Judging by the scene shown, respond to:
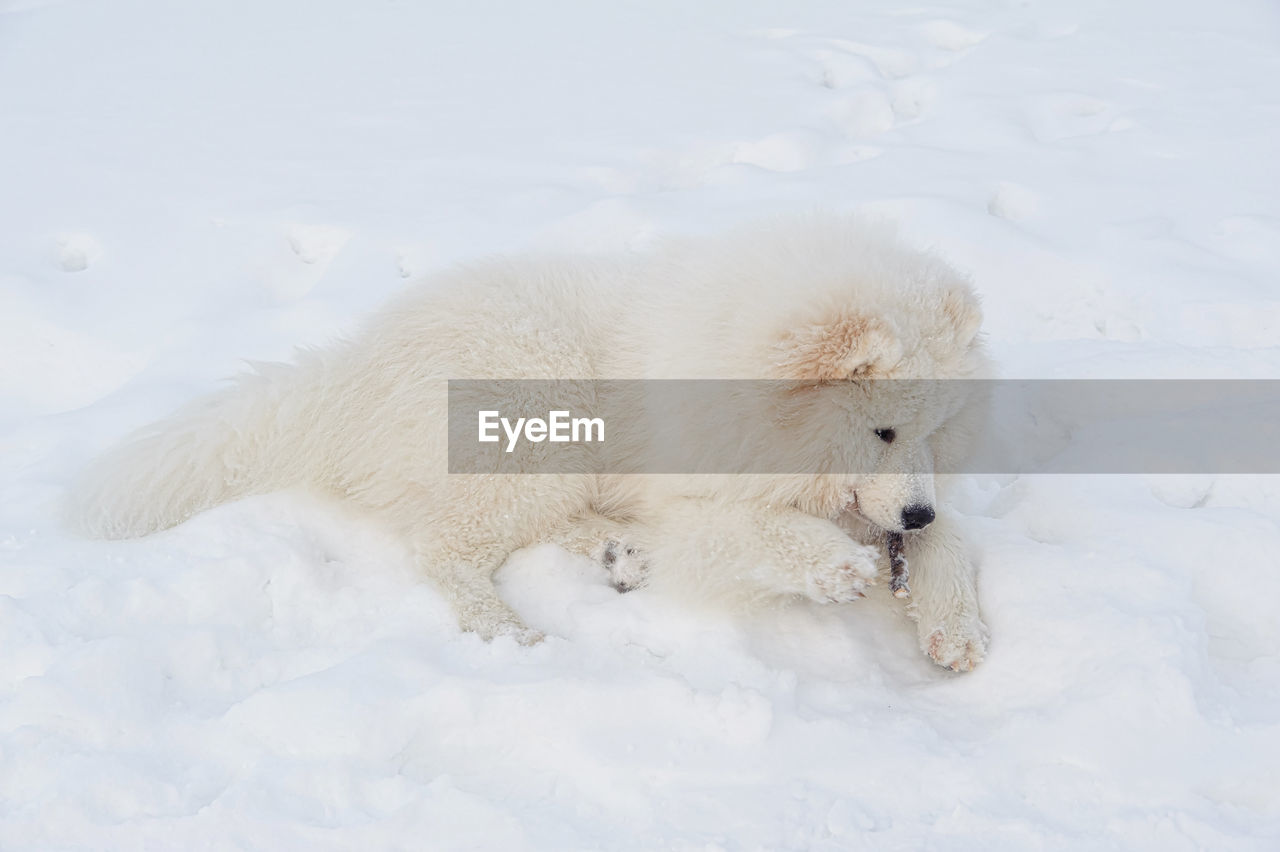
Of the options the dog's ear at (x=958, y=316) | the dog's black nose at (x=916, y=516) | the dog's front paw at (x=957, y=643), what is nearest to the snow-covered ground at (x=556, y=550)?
the dog's front paw at (x=957, y=643)

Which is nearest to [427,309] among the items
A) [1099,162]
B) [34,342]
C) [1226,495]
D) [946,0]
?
[34,342]

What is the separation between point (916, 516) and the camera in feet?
9.28

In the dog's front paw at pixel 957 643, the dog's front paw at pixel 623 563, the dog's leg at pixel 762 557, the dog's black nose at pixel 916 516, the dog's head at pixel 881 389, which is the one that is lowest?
the dog's front paw at pixel 623 563

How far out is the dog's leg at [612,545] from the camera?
3.20m

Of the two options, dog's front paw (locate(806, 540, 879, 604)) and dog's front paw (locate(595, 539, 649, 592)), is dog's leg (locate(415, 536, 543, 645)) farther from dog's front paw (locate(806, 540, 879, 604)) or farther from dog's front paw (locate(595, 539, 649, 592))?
dog's front paw (locate(806, 540, 879, 604))

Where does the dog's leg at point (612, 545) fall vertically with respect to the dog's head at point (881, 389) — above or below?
below

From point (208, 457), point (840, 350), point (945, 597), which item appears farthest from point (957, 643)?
point (208, 457)

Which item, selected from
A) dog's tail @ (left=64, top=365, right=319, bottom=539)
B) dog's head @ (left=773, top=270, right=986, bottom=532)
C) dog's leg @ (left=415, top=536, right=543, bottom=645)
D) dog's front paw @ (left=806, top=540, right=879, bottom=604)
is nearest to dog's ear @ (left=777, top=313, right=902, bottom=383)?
dog's head @ (left=773, top=270, right=986, bottom=532)

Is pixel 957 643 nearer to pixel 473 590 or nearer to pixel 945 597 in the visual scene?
pixel 945 597

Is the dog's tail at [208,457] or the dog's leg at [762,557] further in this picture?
the dog's tail at [208,457]

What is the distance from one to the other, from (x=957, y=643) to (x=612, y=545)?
1.19m

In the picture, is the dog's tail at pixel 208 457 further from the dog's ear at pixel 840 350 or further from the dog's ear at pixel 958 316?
the dog's ear at pixel 958 316

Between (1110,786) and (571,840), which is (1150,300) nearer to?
(1110,786)

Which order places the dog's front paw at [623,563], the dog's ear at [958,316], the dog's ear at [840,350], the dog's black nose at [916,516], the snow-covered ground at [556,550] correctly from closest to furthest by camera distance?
the snow-covered ground at [556,550]
the dog's ear at [840,350]
the dog's black nose at [916,516]
the dog's ear at [958,316]
the dog's front paw at [623,563]
